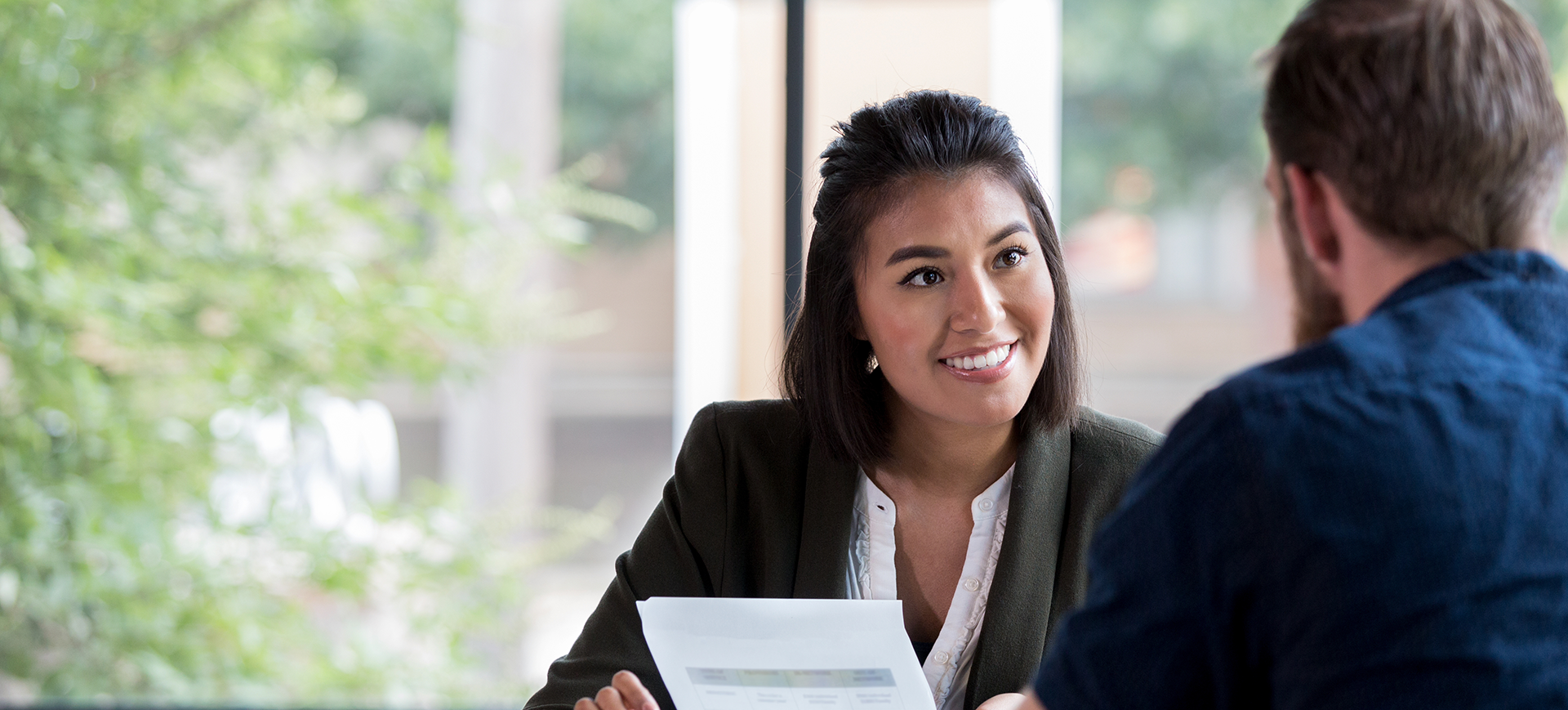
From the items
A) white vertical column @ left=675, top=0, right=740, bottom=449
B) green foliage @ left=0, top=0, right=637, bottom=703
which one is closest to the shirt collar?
green foliage @ left=0, top=0, right=637, bottom=703

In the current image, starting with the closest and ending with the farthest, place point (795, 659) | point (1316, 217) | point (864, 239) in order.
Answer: point (1316, 217), point (795, 659), point (864, 239)

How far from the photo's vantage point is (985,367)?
1320 millimetres

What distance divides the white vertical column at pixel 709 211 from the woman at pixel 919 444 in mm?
1445

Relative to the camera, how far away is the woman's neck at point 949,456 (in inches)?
56.4

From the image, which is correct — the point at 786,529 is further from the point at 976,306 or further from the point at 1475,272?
the point at 1475,272

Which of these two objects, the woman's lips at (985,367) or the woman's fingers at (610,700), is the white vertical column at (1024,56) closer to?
the woman's lips at (985,367)

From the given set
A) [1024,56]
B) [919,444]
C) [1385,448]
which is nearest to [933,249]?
[919,444]

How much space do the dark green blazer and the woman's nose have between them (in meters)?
0.17

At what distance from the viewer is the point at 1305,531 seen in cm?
64

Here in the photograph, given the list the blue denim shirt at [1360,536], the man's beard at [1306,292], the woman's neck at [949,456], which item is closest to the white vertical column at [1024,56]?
the woman's neck at [949,456]

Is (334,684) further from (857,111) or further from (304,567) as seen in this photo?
(857,111)

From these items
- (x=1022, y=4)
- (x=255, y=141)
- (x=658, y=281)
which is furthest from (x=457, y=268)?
(x=658, y=281)

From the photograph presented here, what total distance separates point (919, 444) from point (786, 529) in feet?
0.63

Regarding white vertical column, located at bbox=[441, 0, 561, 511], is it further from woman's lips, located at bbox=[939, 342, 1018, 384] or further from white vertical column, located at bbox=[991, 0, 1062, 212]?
A: woman's lips, located at bbox=[939, 342, 1018, 384]
